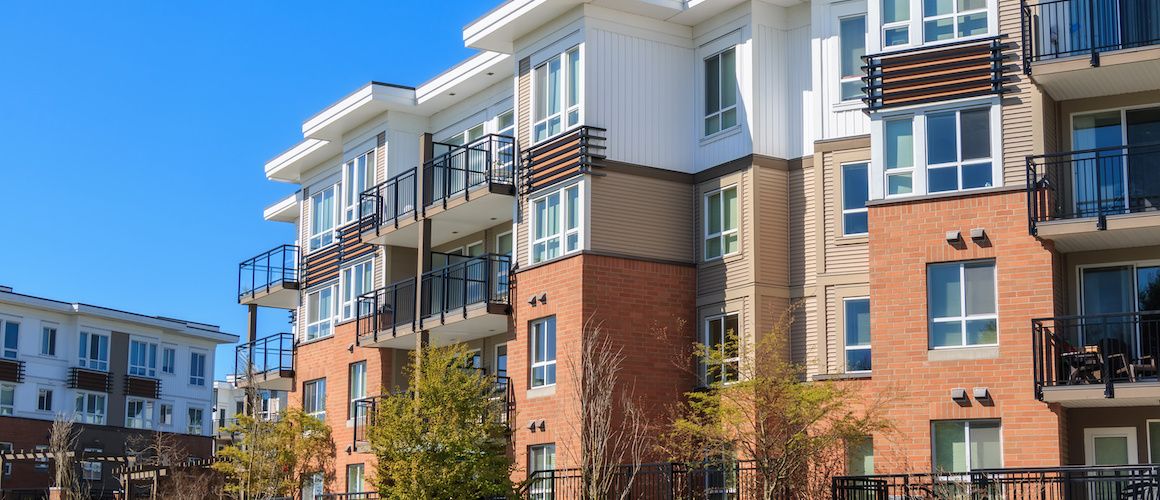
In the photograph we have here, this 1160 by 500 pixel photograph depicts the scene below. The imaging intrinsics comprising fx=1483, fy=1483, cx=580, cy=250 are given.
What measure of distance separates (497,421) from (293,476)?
1240cm

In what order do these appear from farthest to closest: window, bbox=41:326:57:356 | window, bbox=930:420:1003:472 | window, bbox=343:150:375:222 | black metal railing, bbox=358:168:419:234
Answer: window, bbox=41:326:57:356
window, bbox=343:150:375:222
black metal railing, bbox=358:168:419:234
window, bbox=930:420:1003:472

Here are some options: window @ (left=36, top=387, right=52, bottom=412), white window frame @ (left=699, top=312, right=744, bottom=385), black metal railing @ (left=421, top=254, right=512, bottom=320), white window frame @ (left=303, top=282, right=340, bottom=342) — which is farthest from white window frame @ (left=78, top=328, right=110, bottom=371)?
white window frame @ (left=699, top=312, right=744, bottom=385)

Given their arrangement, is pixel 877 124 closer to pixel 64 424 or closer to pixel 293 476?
pixel 293 476

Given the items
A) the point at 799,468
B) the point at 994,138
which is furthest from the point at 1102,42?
the point at 799,468

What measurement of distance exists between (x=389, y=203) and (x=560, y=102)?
10.0 m

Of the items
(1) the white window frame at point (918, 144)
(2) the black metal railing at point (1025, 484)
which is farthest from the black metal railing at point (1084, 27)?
(2) the black metal railing at point (1025, 484)

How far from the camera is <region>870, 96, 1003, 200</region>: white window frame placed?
28.2 m

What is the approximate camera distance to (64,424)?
5878cm

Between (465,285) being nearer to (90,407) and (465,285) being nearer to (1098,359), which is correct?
(1098,359)

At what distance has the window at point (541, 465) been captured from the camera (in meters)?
33.7

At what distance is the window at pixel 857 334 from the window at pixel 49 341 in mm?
48035

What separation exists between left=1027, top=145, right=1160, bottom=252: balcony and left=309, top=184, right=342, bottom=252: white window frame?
2569 centimetres

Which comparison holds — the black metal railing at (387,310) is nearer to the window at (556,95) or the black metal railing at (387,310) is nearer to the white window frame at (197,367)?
the window at (556,95)

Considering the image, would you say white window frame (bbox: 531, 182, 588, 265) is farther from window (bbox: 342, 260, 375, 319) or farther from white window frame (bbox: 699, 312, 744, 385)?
window (bbox: 342, 260, 375, 319)
